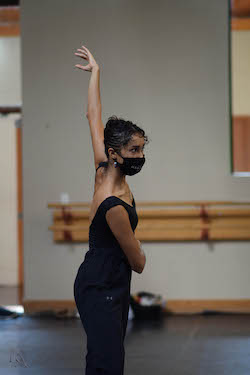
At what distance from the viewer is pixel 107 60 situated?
4793 millimetres

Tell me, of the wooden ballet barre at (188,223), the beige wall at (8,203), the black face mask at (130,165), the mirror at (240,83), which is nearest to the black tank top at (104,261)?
the black face mask at (130,165)

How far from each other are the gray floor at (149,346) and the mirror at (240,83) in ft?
4.81

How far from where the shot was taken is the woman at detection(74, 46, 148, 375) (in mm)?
1729

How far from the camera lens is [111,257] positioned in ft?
5.93

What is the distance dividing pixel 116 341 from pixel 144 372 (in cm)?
143

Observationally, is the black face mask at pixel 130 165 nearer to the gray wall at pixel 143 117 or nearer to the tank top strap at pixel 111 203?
the tank top strap at pixel 111 203

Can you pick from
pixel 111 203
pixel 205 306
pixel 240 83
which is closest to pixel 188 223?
pixel 205 306

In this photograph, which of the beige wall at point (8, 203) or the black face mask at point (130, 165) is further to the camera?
the beige wall at point (8, 203)

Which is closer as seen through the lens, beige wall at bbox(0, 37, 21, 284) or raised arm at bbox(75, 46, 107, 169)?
raised arm at bbox(75, 46, 107, 169)

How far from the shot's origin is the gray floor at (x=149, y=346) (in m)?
3.12

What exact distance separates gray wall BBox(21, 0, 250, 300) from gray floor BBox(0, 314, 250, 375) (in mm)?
459

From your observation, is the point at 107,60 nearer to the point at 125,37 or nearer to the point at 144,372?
the point at 125,37

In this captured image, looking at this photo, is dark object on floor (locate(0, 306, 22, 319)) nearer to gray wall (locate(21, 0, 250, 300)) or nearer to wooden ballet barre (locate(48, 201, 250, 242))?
gray wall (locate(21, 0, 250, 300))

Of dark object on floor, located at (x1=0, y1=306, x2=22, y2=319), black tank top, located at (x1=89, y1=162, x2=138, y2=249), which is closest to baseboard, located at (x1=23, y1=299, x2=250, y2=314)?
dark object on floor, located at (x1=0, y1=306, x2=22, y2=319)
